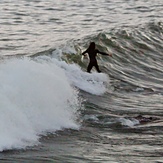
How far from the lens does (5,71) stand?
720 inches

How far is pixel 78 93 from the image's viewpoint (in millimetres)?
20516

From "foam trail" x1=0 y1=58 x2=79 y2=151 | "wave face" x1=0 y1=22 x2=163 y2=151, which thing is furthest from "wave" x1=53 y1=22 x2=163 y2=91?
"foam trail" x1=0 y1=58 x2=79 y2=151

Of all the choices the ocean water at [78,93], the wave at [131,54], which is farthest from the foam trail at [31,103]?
the wave at [131,54]

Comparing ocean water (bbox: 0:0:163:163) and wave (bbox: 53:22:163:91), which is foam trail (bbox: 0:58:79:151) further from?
wave (bbox: 53:22:163:91)

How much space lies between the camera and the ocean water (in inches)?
525

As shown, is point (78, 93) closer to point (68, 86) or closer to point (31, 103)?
point (68, 86)

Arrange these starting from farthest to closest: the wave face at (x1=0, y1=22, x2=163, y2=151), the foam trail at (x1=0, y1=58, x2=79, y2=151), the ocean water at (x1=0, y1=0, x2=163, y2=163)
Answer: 1. the wave face at (x1=0, y1=22, x2=163, y2=151)
2. the foam trail at (x1=0, y1=58, x2=79, y2=151)
3. the ocean water at (x1=0, y1=0, x2=163, y2=163)

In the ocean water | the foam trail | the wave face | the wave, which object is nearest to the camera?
the ocean water

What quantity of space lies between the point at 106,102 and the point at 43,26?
18.0 meters

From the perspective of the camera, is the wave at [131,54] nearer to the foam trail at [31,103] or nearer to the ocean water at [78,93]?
the ocean water at [78,93]

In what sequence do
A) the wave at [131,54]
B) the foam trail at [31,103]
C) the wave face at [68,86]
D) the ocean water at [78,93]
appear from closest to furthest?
the ocean water at [78,93]
the foam trail at [31,103]
the wave face at [68,86]
the wave at [131,54]

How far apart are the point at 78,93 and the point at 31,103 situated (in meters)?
4.31

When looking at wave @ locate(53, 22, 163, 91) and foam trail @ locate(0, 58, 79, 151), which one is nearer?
foam trail @ locate(0, 58, 79, 151)

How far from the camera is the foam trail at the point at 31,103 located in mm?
13922
